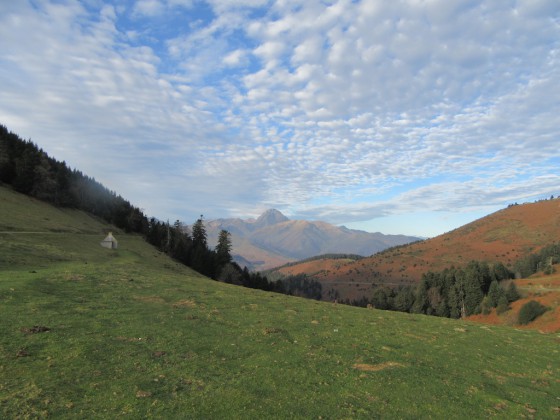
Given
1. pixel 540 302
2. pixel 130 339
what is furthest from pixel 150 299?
pixel 540 302

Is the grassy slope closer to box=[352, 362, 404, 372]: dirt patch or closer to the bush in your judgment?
box=[352, 362, 404, 372]: dirt patch

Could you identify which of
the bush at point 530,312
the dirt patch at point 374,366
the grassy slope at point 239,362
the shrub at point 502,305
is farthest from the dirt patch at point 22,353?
the shrub at point 502,305

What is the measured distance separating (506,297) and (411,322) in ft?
315

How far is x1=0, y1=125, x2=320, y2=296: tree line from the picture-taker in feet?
312

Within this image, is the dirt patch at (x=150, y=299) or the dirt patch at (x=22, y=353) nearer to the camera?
the dirt patch at (x=22, y=353)

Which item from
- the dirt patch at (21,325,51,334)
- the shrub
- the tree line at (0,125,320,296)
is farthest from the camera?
the shrub

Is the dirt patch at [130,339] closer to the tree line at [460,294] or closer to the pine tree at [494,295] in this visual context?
the tree line at [460,294]

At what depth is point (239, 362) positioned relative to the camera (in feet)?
48.7

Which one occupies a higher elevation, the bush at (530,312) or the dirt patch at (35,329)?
the dirt patch at (35,329)

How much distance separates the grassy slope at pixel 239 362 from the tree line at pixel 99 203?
256ft

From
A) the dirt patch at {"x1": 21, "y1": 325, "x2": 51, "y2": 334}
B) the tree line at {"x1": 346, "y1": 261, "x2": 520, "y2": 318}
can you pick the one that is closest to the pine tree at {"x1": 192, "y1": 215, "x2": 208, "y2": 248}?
the tree line at {"x1": 346, "y1": 261, "x2": 520, "y2": 318}

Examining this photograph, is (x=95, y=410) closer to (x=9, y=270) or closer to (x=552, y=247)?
(x=9, y=270)

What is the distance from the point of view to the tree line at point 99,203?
312 feet

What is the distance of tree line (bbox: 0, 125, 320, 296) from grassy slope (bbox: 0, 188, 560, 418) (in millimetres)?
77899
